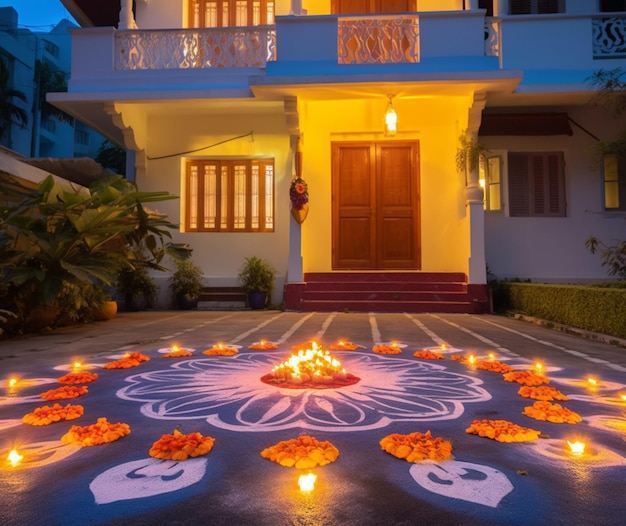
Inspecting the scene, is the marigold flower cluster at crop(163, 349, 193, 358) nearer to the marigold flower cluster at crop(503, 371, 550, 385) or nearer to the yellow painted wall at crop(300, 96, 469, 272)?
the marigold flower cluster at crop(503, 371, 550, 385)

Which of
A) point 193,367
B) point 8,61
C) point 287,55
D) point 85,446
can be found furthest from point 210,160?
point 8,61

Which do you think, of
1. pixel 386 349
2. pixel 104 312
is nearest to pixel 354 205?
pixel 104 312

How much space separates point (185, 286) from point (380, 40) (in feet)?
22.2

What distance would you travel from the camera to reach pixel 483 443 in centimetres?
246

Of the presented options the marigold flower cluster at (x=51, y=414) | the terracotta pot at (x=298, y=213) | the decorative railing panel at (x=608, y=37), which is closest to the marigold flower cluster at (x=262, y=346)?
the marigold flower cluster at (x=51, y=414)

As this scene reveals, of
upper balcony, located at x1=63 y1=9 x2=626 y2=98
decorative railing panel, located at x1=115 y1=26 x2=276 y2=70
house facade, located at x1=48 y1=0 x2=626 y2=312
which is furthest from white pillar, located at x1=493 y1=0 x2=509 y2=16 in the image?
decorative railing panel, located at x1=115 y1=26 x2=276 y2=70

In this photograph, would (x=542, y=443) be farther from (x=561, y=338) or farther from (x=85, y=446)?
(x=561, y=338)

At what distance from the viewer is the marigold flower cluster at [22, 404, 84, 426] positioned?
2.76 meters

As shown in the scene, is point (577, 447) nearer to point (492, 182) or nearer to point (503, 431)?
point (503, 431)

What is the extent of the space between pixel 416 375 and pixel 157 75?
30.2 feet

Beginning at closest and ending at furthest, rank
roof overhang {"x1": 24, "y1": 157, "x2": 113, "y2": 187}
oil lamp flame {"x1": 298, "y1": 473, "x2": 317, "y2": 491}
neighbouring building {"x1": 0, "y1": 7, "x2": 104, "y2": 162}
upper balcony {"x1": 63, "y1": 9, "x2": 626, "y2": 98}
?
oil lamp flame {"x1": 298, "y1": 473, "x2": 317, "y2": 491} < roof overhang {"x1": 24, "y1": 157, "x2": 113, "y2": 187} < upper balcony {"x1": 63, "y1": 9, "x2": 626, "y2": 98} < neighbouring building {"x1": 0, "y1": 7, "x2": 104, "y2": 162}

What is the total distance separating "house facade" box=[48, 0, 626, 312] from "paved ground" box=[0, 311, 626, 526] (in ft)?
18.2

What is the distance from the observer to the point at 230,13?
11.7m

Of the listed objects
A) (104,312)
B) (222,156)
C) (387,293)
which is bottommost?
(104,312)
